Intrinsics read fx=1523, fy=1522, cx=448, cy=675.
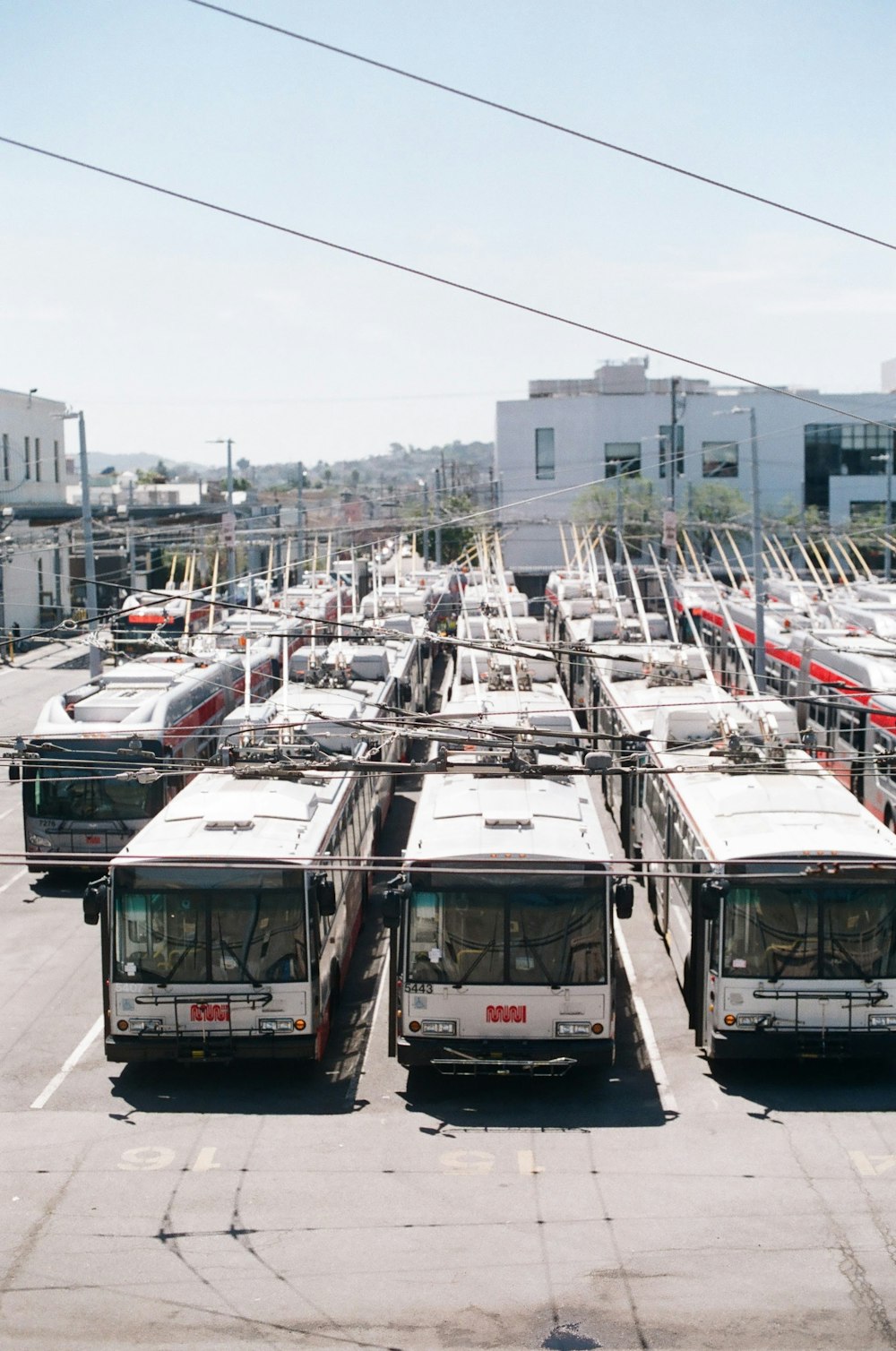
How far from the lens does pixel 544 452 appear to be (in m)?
78.4

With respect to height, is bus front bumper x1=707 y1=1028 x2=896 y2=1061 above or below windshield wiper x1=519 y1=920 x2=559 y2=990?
below

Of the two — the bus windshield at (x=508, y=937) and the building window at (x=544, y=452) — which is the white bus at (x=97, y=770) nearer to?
the bus windshield at (x=508, y=937)

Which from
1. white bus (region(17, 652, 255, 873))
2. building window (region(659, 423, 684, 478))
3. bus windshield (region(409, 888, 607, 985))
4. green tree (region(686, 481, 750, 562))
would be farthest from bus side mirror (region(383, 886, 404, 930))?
building window (region(659, 423, 684, 478))

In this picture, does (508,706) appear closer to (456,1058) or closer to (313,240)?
(456,1058)

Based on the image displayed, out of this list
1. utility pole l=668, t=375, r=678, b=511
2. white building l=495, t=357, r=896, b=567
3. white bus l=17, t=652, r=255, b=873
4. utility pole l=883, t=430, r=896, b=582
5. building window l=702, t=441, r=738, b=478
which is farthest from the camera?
white building l=495, t=357, r=896, b=567

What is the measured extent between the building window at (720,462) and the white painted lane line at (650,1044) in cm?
5984

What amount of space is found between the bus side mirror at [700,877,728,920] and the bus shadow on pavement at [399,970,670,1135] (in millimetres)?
1719

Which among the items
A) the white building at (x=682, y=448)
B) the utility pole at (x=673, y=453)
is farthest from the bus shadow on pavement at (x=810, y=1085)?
the white building at (x=682, y=448)

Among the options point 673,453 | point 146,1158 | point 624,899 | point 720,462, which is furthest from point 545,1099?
point 720,462

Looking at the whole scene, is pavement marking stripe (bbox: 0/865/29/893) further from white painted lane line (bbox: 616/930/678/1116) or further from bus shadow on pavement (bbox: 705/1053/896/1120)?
bus shadow on pavement (bbox: 705/1053/896/1120)

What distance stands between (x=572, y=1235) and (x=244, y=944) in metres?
4.31

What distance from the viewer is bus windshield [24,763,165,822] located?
834 inches

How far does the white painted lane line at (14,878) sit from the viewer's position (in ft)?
72.3

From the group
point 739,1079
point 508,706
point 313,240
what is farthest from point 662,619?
point 313,240
